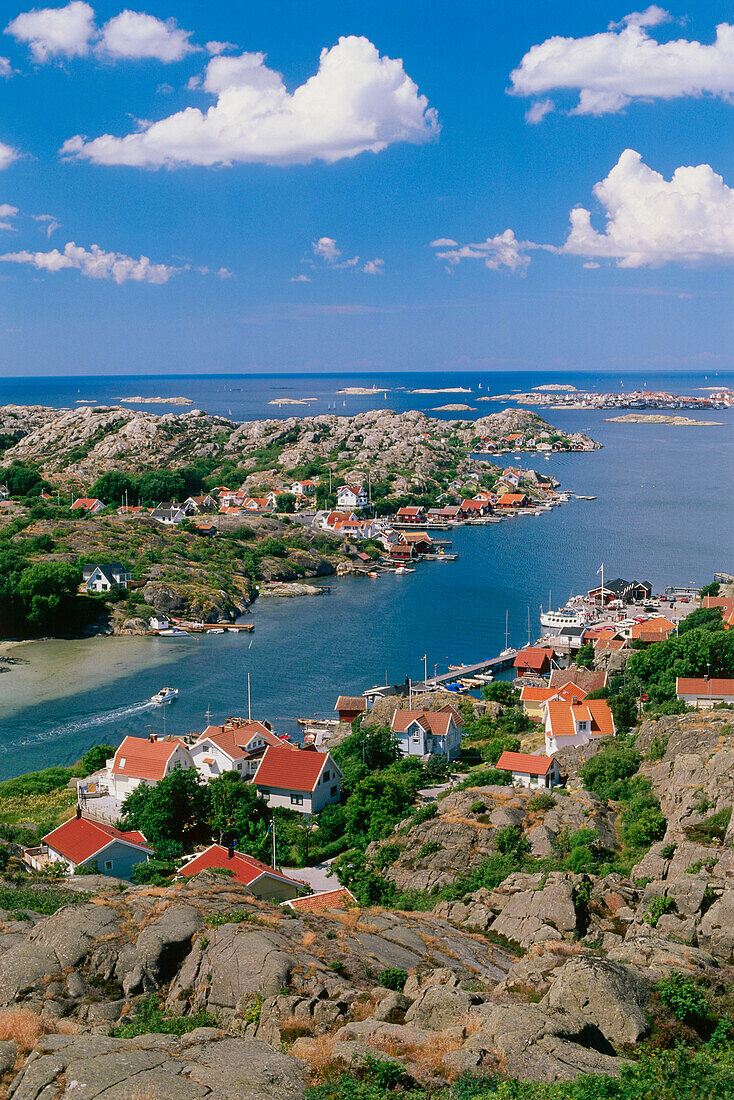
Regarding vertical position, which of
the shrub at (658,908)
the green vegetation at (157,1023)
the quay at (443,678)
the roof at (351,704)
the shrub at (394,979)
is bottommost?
the quay at (443,678)

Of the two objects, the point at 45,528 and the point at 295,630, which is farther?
the point at 45,528

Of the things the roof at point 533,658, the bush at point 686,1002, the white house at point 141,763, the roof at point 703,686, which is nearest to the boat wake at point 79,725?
the white house at point 141,763

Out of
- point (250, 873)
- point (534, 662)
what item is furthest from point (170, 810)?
point (534, 662)

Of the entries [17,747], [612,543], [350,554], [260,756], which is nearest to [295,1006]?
[260,756]

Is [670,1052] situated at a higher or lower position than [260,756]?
higher

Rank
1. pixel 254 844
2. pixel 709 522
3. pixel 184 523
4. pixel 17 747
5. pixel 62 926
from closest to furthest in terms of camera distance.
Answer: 1. pixel 62 926
2. pixel 254 844
3. pixel 17 747
4. pixel 184 523
5. pixel 709 522

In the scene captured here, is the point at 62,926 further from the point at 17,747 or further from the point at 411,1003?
the point at 17,747

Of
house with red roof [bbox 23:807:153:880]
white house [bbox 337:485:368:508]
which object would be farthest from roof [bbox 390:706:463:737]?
white house [bbox 337:485:368:508]

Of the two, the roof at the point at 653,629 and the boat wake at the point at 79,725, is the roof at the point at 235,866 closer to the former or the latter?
the boat wake at the point at 79,725
